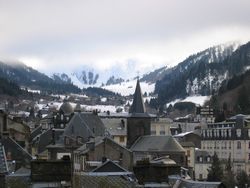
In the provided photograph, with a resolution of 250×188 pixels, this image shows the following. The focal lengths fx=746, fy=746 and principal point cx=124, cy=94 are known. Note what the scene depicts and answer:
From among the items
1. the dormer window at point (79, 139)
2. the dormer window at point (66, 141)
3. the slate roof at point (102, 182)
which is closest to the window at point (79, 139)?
the dormer window at point (79, 139)

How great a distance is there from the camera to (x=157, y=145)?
3607 inches

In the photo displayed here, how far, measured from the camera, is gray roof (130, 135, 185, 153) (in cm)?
Answer: 9044

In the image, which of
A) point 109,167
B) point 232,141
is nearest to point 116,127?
point 232,141

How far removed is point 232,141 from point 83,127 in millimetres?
48534

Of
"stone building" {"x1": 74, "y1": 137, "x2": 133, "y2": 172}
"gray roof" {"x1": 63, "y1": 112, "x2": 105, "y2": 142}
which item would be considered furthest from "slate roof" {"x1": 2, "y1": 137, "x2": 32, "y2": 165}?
"gray roof" {"x1": 63, "y1": 112, "x2": 105, "y2": 142}

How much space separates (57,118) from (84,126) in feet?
112

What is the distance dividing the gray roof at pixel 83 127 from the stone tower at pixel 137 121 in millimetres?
6028

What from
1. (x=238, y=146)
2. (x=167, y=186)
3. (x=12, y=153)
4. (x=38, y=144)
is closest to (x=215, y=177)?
(x=38, y=144)

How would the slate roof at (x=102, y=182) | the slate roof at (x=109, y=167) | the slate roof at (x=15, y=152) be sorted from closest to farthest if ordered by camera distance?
the slate roof at (x=102, y=182) < the slate roof at (x=109, y=167) < the slate roof at (x=15, y=152)

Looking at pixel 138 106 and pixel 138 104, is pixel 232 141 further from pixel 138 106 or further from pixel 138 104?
pixel 138 104

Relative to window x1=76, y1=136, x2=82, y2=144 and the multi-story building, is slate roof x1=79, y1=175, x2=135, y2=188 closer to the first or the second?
window x1=76, y1=136, x2=82, y2=144

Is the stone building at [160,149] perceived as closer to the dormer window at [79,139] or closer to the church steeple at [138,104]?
the church steeple at [138,104]

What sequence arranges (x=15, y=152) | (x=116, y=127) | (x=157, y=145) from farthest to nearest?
1. (x=116, y=127)
2. (x=157, y=145)
3. (x=15, y=152)

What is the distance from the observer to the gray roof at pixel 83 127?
8656 cm
